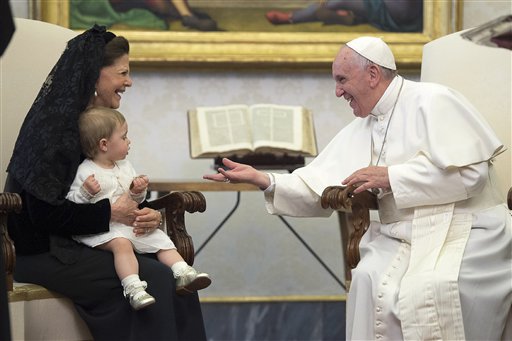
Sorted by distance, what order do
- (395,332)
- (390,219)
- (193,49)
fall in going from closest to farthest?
1. (395,332)
2. (390,219)
3. (193,49)

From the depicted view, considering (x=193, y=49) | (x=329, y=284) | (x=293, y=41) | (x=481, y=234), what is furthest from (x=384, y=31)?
(x=481, y=234)

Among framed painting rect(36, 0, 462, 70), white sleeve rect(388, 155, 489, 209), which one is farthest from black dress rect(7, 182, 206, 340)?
framed painting rect(36, 0, 462, 70)

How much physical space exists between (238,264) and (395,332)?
119 inches

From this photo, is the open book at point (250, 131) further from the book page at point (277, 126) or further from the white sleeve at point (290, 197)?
the white sleeve at point (290, 197)

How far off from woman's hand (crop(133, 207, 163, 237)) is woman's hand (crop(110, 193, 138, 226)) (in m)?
0.02

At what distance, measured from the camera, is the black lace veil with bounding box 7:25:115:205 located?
4.23 meters

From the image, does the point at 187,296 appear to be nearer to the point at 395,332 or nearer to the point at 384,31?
the point at 395,332

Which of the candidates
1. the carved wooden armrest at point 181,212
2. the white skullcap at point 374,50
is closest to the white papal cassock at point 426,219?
the white skullcap at point 374,50

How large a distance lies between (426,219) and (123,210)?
1216mm

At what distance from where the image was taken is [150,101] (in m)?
6.98

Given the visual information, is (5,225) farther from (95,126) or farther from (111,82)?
(111,82)

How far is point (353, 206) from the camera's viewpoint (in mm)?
4395

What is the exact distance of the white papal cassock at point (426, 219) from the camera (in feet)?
13.5

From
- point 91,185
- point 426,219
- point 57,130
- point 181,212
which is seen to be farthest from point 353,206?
point 57,130
